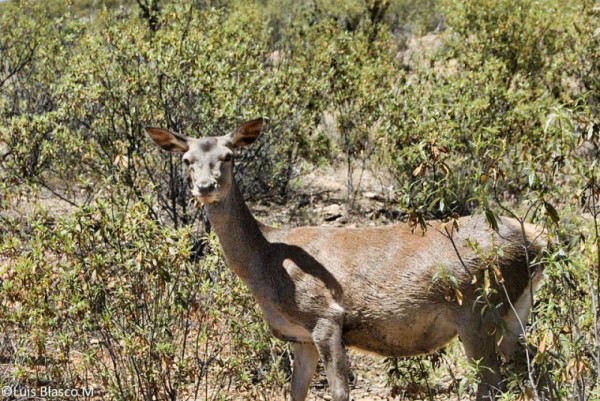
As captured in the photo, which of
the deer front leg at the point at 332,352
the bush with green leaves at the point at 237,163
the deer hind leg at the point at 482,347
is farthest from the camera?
the deer front leg at the point at 332,352

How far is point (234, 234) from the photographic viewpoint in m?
7.92

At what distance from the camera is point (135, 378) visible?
8.52 metres

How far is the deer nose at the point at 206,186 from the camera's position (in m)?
7.43

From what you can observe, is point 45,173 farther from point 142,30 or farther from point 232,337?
point 232,337

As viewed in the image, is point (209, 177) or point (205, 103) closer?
point (209, 177)

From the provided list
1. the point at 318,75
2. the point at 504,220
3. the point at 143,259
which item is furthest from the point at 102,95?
the point at 504,220

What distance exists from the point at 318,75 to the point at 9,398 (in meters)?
7.85

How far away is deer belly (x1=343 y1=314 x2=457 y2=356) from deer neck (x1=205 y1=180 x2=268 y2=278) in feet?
3.23

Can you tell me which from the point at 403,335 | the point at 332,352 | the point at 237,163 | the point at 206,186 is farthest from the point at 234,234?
the point at 237,163

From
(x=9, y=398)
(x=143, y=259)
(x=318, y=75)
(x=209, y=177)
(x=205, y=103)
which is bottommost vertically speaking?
(x=9, y=398)

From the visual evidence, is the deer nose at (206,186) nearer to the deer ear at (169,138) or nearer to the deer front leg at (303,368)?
the deer ear at (169,138)

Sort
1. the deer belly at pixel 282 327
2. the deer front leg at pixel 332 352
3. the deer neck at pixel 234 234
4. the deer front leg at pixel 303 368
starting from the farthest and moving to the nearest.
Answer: the deer front leg at pixel 303 368
the deer neck at pixel 234 234
the deer belly at pixel 282 327
the deer front leg at pixel 332 352

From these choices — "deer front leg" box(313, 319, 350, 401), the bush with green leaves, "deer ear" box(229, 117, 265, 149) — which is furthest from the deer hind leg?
"deer ear" box(229, 117, 265, 149)

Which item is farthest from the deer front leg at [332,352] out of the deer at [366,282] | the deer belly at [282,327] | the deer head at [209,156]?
the deer head at [209,156]
